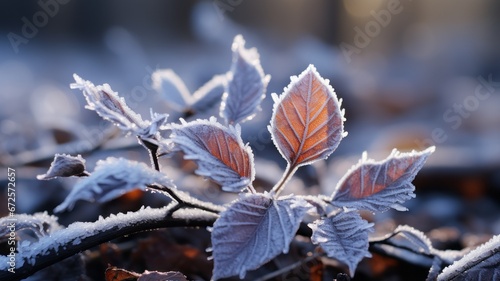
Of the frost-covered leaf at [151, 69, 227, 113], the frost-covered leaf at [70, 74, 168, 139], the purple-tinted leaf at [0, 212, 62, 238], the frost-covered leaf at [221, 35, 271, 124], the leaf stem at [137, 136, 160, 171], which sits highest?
the frost-covered leaf at [151, 69, 227, 113]

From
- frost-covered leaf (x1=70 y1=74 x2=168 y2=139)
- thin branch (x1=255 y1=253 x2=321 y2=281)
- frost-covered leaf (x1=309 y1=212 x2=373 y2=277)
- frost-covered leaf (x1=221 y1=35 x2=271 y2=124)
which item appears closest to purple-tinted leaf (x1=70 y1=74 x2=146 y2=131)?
frost-covered leaf (x1=70 y1=74 x2=168 y2=139)

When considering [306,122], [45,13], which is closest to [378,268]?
[306,122]

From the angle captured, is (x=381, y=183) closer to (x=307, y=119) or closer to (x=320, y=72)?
(x=307, y=119)

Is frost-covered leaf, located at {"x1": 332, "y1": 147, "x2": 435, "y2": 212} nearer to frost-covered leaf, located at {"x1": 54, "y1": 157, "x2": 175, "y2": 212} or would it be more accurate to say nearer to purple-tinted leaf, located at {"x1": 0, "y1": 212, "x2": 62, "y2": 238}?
frost-covered leaf, located at {"x1": 54, "y1": 157, "x2": 175, "y2": 212}

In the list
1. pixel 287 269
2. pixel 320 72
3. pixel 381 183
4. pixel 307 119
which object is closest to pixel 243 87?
pixel 307 119

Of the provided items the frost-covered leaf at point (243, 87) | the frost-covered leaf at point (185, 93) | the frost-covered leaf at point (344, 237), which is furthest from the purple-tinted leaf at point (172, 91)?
the frost-covered leaf at point (344, 237)

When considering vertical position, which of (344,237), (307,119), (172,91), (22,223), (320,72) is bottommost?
(22,223)
